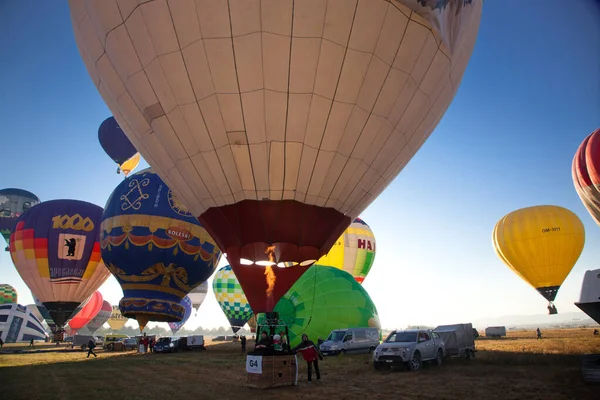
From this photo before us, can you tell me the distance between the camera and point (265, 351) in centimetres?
759

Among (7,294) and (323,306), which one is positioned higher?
(7,294)

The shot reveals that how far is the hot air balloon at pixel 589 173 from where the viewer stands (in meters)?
20.1

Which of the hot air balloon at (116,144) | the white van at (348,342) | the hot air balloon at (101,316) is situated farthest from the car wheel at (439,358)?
the hot air balloon at (101,316)

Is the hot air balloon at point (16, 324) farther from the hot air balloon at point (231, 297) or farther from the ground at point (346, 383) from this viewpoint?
the ground at point (346, 383)

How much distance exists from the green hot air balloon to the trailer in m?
3.67

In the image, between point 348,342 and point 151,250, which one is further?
point 151,250

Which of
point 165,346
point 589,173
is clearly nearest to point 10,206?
point 165,346

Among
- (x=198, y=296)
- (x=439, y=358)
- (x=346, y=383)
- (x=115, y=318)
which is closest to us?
(x=346, y=383)

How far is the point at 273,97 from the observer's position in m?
6.47

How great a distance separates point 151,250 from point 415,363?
40.6 ft

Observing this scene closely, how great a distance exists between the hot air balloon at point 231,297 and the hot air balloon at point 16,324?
28.6 metres

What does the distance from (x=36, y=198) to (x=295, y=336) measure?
39.2 metres

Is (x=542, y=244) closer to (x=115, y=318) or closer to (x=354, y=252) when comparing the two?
(x=354, y=252)

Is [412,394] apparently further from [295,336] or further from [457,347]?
[295,336]
